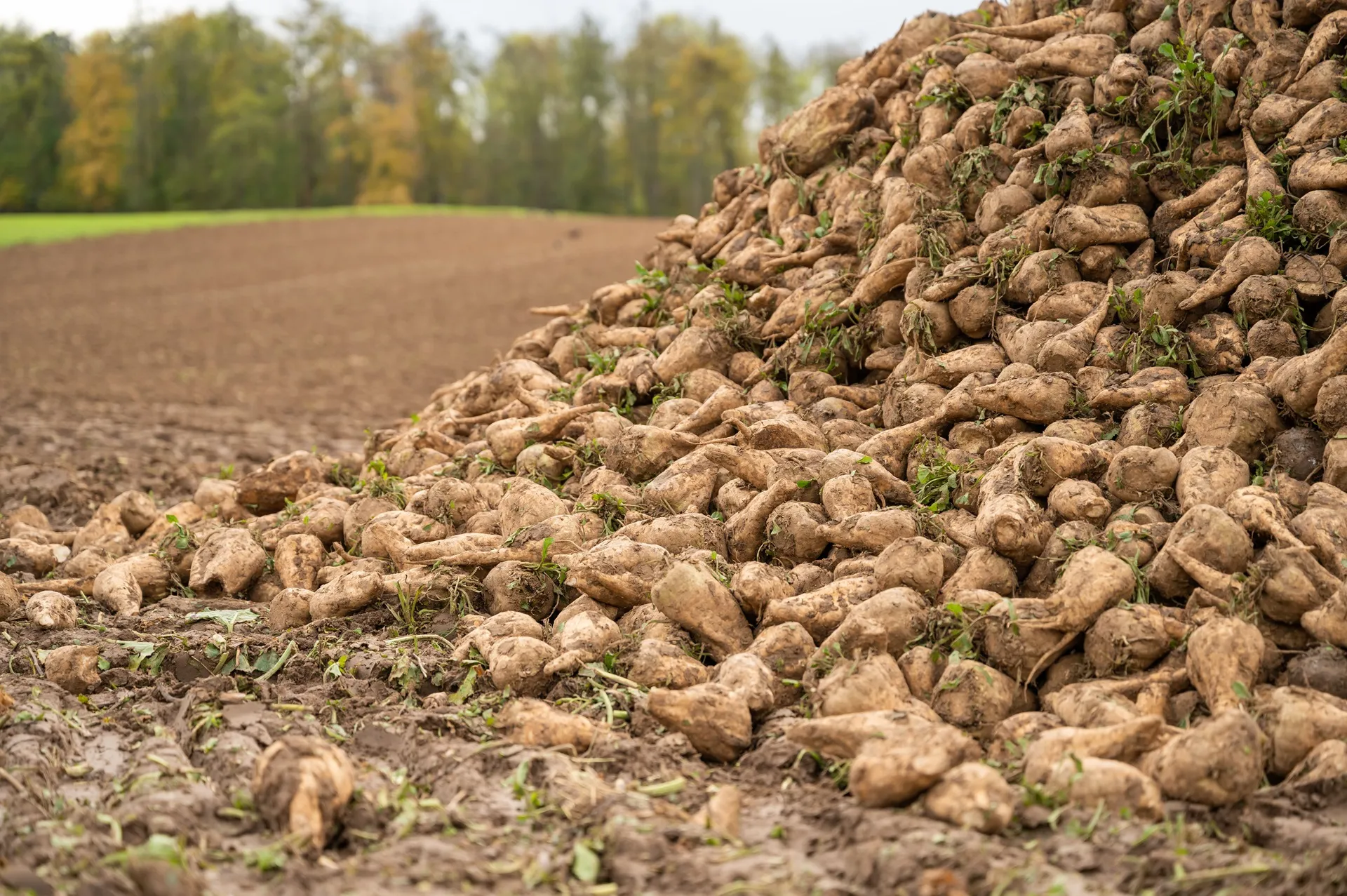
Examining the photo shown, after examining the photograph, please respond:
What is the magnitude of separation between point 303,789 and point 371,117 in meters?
48.1

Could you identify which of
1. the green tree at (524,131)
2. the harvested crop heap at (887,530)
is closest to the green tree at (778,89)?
the green tree at (524,131)

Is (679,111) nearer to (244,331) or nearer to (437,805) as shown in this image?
(244,331)

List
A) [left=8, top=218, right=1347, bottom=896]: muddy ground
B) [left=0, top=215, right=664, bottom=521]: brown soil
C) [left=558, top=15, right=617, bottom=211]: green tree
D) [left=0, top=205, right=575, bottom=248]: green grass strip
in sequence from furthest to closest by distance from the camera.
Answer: [left=558, top=15, right=617, bottom=211]: green tree, [left=0, top=205, right=575, bottom=248]: green grass strip, [left=0, top=215, right=664, bottom=521]: brown soil, [left=8, top=218, right=1347, bottom=896]: muddy ground

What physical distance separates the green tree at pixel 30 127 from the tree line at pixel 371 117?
2.9 inches

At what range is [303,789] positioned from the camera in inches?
112

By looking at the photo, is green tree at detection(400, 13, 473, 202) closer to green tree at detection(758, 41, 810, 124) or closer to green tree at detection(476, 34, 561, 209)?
green tree at detection(476, 34, 561, 209)

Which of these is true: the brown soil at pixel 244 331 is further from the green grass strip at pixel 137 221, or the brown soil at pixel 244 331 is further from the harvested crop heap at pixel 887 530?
the harvested crop heap at pixel 887 530

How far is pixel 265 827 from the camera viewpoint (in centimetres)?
289

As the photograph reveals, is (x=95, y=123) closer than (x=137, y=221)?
No

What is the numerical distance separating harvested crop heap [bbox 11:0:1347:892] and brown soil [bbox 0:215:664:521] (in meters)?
3.50

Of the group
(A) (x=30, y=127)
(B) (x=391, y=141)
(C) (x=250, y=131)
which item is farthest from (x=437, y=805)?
(A) (x=30, y=127)

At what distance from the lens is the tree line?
152ft

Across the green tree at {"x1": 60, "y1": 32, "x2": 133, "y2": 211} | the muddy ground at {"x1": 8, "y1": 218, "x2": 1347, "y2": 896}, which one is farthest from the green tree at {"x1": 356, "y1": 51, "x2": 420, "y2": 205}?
the muddy ground at {"x1": 8, "y1": 218, "x2": 1347, "y2": 896}

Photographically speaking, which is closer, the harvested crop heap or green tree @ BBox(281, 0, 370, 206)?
the harvested crop heap
